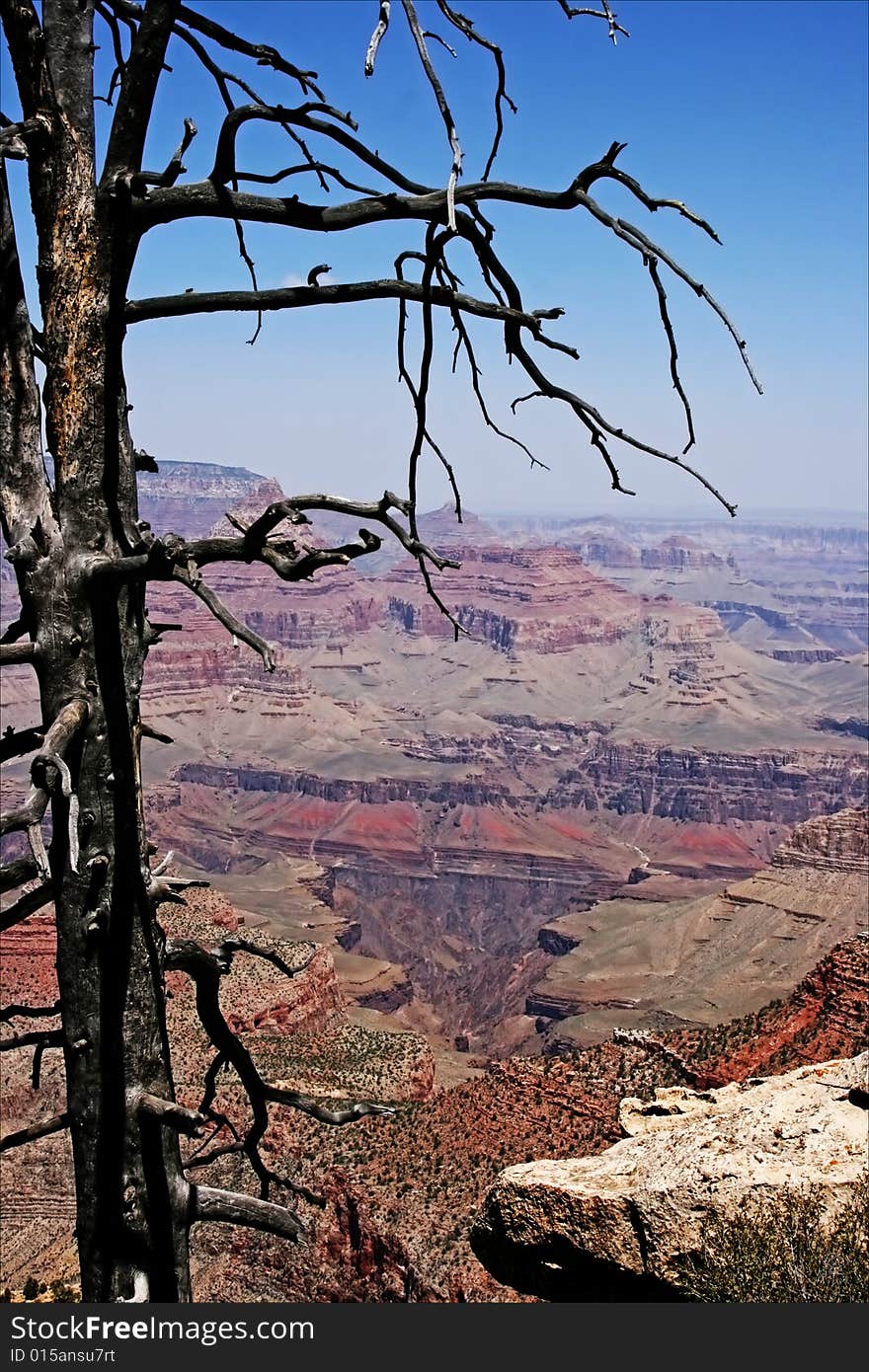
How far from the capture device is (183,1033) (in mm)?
36875

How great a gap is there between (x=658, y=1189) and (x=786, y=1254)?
1.28 meters

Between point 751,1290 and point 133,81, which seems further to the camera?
point 751,1290

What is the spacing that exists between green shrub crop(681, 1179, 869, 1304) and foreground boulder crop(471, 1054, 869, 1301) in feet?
0.38

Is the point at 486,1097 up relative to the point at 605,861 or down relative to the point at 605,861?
up

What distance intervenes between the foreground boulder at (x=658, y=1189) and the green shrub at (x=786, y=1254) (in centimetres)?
12

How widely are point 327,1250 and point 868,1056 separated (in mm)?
14258

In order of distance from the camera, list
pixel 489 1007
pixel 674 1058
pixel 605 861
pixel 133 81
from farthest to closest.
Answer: pixel 605 861 < pixel 489 1007 < pixel 674 1058 < pixel 133 81

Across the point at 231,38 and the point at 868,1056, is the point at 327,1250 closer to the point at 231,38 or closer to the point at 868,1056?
the point at 868,1056

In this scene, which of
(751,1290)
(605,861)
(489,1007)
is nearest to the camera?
(751,1290)

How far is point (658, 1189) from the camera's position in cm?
999

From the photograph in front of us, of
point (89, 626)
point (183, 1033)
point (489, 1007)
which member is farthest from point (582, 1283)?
point (489, 1007)

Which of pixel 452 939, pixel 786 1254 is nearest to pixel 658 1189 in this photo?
pixel 786 1254

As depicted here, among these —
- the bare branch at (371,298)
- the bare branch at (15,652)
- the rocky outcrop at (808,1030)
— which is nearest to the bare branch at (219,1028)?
the bare branch at (15,652)

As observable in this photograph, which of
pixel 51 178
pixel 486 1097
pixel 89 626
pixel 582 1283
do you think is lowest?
pixel 486 1097
